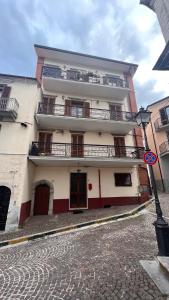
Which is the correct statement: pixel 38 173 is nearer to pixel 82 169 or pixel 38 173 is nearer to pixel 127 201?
pixel 82 169

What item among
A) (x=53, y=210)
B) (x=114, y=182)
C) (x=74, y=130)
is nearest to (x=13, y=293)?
(x=53, y=210)

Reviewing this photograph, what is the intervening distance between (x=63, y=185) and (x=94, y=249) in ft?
21.6

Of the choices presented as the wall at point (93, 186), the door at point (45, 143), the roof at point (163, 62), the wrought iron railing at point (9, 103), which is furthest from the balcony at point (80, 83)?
the roof at point (163, 62)

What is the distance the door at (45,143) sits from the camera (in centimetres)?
1138

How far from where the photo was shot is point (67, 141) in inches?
473

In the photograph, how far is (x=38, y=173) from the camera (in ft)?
35.7

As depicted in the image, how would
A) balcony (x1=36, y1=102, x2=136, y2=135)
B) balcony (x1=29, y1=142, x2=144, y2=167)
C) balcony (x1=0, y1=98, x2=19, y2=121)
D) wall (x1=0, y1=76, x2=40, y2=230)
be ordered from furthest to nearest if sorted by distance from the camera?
balcony (x1=36, y1=102, x2=136, y2=135), balcony (x1=29, y1=142, x2=144, y2=167), balcony (x1=0, y1=98, x2=19, y2=121), wall (x1=0, y1=76, x2=40, y2=230)

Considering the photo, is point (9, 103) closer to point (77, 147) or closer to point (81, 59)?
point (77, 147)

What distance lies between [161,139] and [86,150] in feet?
40.8

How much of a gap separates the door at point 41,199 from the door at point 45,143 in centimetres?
269

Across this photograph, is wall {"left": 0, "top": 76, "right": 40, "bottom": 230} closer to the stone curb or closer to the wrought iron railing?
the wrought iron railing

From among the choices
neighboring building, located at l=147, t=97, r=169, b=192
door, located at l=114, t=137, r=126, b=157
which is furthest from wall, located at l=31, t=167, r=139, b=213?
Answer: neighboring building, located at l=147, t=97, r=169, b=192

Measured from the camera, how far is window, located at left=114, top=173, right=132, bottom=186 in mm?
11944

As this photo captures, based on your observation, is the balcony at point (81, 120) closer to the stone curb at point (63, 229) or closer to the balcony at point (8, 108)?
the balcony at point (8, 108)
